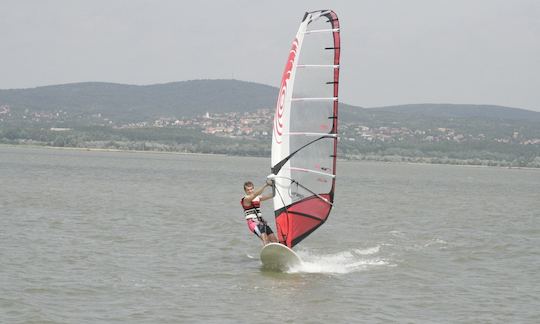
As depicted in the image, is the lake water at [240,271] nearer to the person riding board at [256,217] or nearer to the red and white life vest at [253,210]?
the person riding board at [256,217]

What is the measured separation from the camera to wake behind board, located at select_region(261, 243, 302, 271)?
15.0m

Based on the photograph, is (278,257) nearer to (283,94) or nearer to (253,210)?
(253,210)

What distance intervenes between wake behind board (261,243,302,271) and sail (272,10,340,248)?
0.39m

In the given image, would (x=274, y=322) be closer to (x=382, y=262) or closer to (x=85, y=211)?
(x=382, y=262)

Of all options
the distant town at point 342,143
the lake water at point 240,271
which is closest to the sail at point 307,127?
the lake water at point 240,271

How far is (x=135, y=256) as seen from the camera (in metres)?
17.0

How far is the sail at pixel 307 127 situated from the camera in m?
14.6

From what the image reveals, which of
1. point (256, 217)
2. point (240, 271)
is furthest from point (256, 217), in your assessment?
point (240, 271)

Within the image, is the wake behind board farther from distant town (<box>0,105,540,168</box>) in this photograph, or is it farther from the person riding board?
distant town (<box>0,105,540,168</box>)

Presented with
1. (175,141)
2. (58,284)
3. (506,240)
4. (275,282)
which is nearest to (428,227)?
(506,240)

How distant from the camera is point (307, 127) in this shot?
586 inches

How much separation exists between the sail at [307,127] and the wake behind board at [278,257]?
1.29ft

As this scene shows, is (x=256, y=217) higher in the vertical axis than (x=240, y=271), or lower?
higher

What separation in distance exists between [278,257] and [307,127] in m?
2.22
